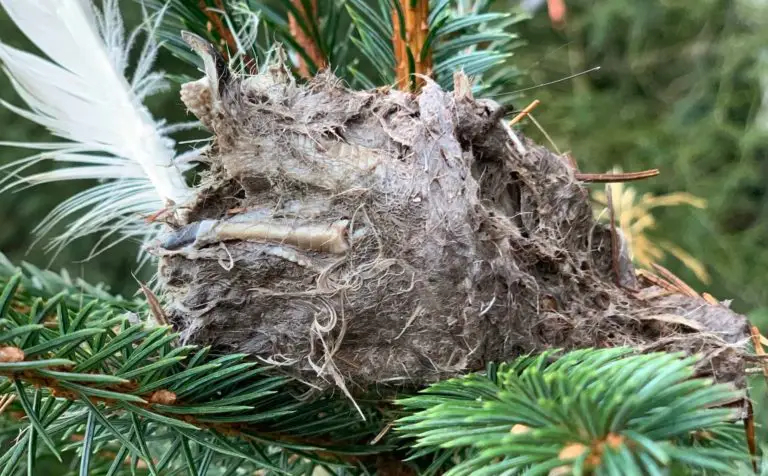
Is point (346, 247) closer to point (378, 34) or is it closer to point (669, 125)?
point (378, 34)

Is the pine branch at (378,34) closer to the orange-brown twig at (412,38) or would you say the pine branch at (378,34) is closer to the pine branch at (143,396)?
the orange-brown twig at (412,38)

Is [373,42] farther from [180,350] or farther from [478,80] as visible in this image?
[180,350]

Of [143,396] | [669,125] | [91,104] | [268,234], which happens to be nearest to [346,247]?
[268,234]

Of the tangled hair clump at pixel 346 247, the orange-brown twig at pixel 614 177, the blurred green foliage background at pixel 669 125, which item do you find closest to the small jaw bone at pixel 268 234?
the tangled hair clump at pixel 346 247

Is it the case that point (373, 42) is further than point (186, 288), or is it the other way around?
point (373, 42)

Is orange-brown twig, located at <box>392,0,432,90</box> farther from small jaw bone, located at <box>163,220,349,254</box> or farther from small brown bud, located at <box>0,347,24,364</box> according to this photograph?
small brown bud, located at <box>0,347,24,364</box>

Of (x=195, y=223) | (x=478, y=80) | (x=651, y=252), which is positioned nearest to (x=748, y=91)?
(x=651, y=252)
